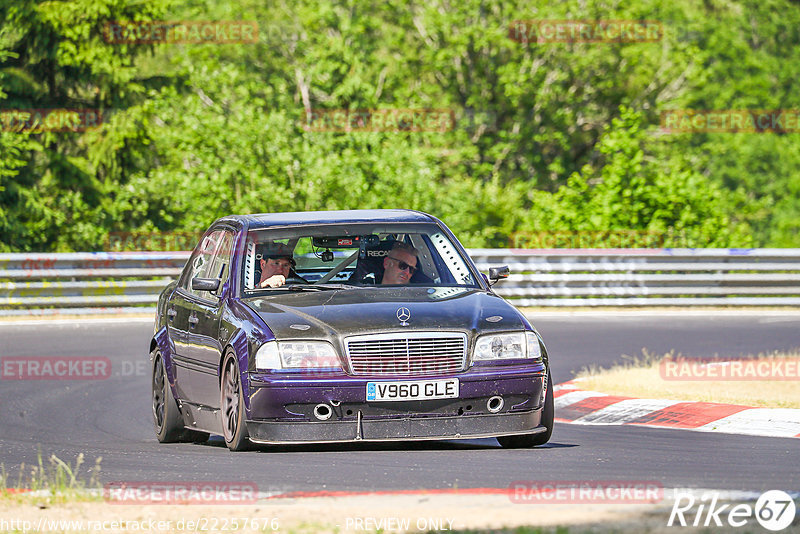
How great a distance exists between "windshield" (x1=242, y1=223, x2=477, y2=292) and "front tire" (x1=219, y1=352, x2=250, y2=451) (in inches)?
30.1

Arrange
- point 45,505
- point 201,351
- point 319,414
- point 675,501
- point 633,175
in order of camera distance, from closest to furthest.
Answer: point 675,501, point 45,505, point 319,414, point 201,351, point 633,175

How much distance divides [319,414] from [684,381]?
585 centimetres

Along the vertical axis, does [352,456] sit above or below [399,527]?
below

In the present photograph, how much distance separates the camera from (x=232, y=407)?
8570 mm

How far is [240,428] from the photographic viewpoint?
331 inches

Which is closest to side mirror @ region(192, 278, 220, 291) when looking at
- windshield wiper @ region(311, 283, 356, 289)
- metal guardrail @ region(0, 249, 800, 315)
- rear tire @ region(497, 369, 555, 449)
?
windshield wiper @ region(311, 283, 356, 289)

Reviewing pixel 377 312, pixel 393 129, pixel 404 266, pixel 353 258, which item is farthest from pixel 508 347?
pixel 393 129

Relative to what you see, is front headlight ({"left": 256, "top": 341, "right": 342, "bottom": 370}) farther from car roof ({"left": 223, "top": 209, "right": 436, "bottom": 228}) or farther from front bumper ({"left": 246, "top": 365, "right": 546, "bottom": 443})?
car roof ({"left": 223, "top": 209, "right": 436, "bottom": 228})

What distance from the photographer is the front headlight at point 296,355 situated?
323 inches

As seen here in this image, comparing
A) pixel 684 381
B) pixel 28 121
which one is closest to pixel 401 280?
pixel 684 381

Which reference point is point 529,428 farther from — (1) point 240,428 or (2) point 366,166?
(2) point 366,166

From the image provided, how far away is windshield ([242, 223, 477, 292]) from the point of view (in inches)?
369

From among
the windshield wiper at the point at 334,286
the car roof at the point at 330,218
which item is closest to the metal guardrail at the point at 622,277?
the car roof at the point at 330,218

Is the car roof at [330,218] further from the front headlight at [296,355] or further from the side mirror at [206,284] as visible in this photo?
the front headlight at [296,355]
